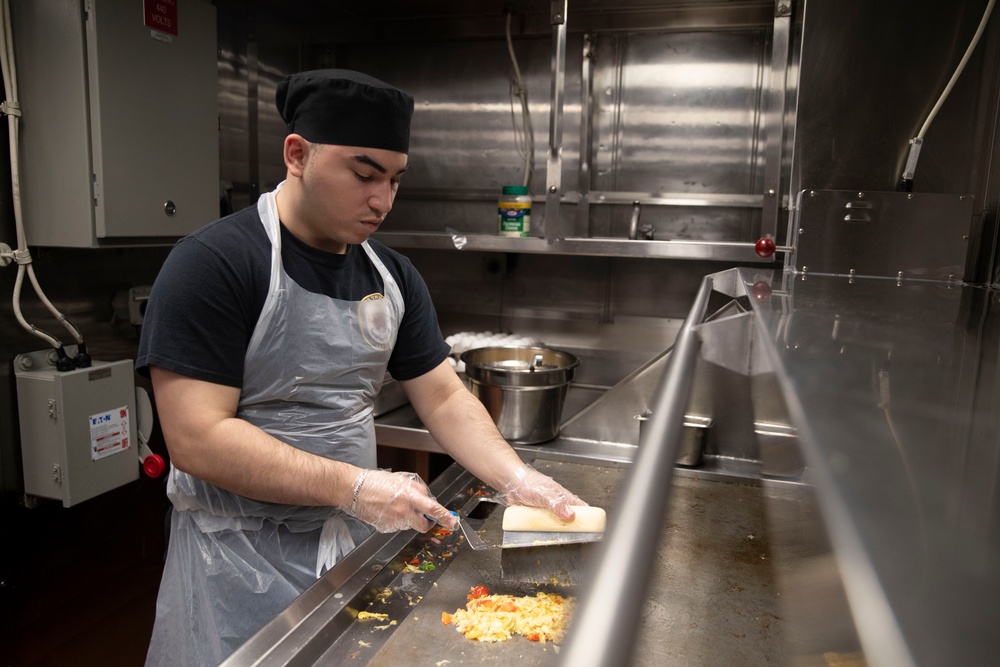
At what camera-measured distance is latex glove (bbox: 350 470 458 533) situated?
127cm

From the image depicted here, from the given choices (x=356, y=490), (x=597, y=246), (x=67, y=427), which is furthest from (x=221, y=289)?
(x=597, y=246)

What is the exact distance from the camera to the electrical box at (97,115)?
6.87 ft

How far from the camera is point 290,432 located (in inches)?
56.4

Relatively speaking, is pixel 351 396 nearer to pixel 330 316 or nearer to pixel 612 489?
pixel 330 316

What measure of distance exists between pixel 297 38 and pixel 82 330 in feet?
5.62

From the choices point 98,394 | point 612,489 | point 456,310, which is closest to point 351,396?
point 612,489

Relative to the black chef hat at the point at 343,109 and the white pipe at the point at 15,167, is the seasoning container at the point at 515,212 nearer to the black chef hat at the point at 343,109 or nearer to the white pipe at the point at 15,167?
the black chef hat at the point at 343,109

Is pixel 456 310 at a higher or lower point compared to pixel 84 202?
lower

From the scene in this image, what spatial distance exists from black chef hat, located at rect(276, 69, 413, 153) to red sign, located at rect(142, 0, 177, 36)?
1225 mm

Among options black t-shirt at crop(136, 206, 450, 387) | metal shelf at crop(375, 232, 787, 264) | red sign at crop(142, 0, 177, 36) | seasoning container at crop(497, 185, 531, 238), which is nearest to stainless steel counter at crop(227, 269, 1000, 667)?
metal shelf at crop(375, 232, 787, 264)

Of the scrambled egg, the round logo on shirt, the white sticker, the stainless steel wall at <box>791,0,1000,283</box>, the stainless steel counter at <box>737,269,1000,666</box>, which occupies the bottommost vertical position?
the white sticker

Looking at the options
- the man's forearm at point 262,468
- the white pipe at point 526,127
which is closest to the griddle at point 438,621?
the man's forearm at point 262,468

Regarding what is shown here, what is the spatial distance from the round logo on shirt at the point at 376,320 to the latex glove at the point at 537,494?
1.36ft

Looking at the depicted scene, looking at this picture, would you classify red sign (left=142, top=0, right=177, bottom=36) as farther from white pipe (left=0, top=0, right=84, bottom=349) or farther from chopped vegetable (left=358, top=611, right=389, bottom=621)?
chopped vegetable (left=358, top=611, right=389, bottom=621)
